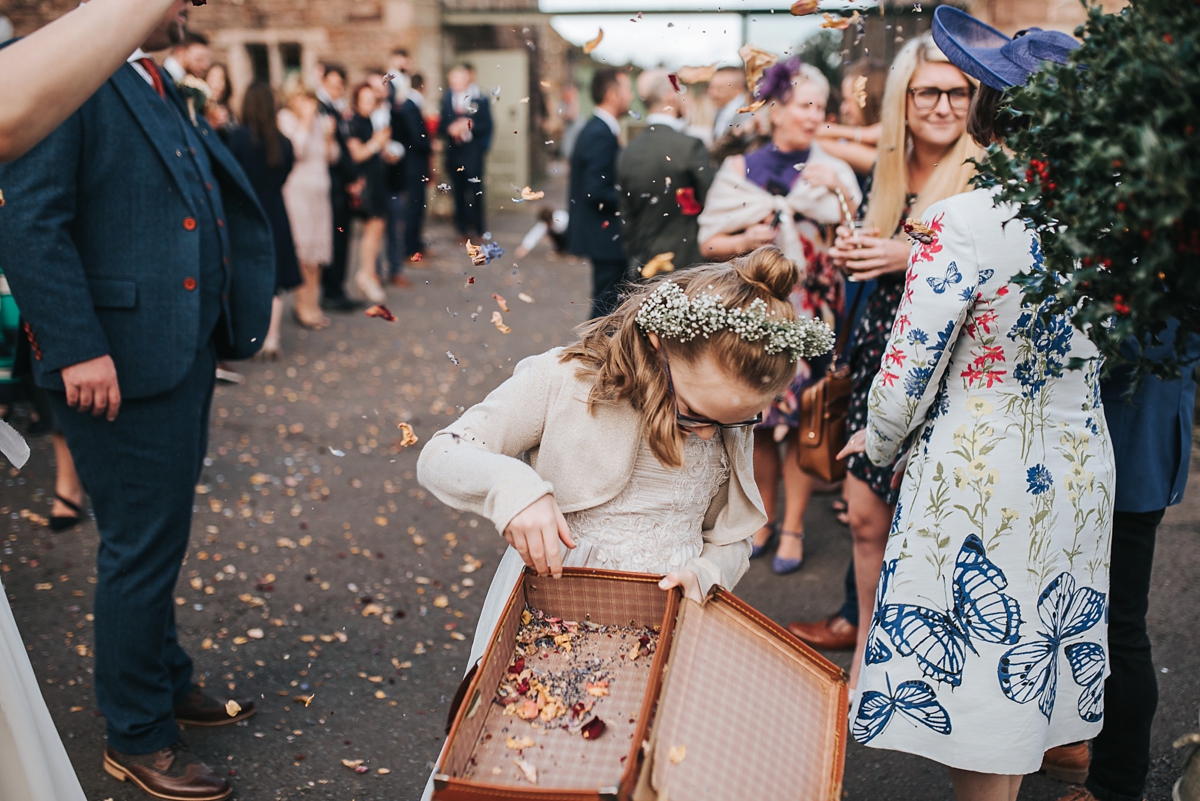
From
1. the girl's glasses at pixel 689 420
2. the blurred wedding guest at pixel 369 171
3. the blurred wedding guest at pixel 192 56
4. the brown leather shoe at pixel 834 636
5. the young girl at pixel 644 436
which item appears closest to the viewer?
the young girl at pixel 644 436

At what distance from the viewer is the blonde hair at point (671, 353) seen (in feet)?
5.99

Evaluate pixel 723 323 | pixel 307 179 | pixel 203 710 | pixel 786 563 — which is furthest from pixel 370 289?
pixel 723 323

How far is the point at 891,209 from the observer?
10.4 feet

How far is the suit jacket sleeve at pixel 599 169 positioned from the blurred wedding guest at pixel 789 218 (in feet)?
7.23

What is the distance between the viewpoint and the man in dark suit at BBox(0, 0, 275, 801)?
233cm

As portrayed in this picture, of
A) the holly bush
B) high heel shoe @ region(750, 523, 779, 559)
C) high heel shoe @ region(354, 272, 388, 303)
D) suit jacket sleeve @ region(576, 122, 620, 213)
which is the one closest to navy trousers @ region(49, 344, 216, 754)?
the holly bush

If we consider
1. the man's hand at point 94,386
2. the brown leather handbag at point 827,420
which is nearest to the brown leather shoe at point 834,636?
the brown leather handbag at point 827,420

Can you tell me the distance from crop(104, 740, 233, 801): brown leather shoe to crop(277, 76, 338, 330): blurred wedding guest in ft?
19.2

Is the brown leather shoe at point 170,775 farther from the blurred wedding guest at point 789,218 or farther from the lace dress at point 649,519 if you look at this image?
the blurred wedding guest at point 789,218

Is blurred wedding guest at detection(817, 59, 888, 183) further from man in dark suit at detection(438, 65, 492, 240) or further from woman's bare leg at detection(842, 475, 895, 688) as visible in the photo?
man in dark suit at detection(438, 65, 492, 240)

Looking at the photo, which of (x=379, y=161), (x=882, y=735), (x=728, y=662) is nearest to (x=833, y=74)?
(x=379, y=161)

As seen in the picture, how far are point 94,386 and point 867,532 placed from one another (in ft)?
7.65

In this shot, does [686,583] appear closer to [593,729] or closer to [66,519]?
[593,729]

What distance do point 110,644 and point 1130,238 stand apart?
2.63m
